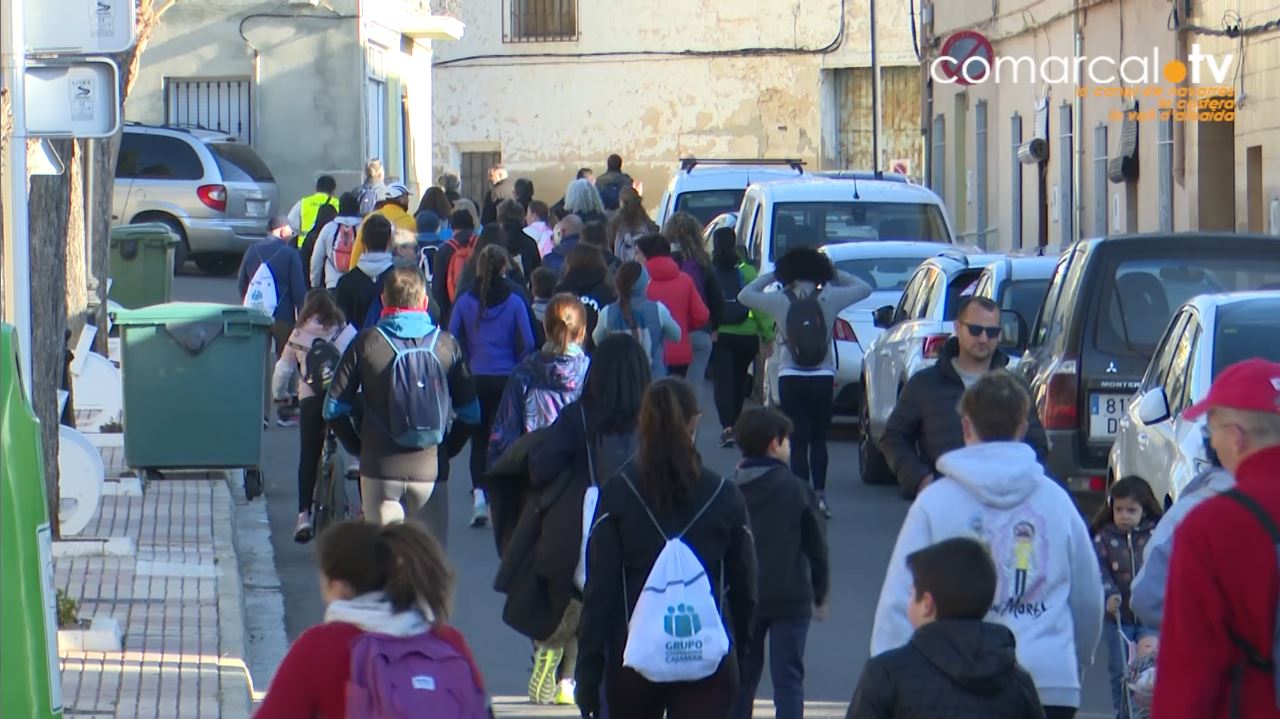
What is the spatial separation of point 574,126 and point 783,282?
3456 cm

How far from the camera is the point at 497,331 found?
1240 centimetres

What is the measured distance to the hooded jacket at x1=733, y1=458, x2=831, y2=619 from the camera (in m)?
7.12

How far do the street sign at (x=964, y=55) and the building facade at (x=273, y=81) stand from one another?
850 centimetres

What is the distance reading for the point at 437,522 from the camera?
9.90 metres

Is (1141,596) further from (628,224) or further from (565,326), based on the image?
(628,224)

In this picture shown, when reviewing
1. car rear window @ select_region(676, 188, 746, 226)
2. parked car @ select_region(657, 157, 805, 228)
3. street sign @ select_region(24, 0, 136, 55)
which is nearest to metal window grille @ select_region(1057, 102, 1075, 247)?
parked car @ select_region(657, 157, 805, 228)

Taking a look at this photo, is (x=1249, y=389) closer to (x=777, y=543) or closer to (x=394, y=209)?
(x=777, y=543)

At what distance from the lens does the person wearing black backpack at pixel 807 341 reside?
1257cm

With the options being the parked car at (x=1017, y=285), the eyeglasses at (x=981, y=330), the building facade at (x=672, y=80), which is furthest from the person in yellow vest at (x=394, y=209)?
the building facade at (x=672, y=80)

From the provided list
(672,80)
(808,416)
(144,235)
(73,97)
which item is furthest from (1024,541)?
(672,80)

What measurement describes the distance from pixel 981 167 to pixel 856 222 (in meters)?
15.7

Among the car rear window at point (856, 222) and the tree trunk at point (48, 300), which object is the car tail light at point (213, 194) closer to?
the car rear window at point (856, 222)

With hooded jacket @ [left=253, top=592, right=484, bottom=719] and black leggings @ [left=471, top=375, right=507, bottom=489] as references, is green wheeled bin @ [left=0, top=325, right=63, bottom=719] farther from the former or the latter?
black leggings @ [left=471, top=375, right=507, bottom=489]

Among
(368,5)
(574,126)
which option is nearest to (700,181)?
(368,5)
